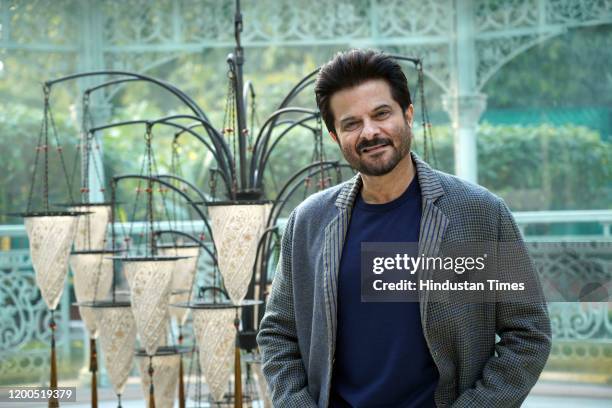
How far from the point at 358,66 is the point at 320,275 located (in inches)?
12.5

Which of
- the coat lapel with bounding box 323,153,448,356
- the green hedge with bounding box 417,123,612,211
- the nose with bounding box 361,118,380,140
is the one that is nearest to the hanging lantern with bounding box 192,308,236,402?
the coat lapel with bounding box 323,153,448,356

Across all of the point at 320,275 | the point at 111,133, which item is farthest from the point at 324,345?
the point at 111,133

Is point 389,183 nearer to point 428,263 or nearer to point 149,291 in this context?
point 428,263

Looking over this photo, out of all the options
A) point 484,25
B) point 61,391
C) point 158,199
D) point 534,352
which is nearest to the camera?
point 534,352

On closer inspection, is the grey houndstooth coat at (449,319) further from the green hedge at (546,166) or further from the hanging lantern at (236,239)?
the green hedge at (546,166)

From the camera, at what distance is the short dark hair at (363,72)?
152 cm

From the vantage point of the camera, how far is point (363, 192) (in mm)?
1566

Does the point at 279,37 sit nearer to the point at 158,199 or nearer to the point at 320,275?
the point at 158,199

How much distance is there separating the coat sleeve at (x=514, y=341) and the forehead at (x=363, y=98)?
262 mm

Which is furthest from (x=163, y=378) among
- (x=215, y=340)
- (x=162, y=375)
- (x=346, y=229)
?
(x=346, y=229)

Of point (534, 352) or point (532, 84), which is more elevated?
point (532, 84)

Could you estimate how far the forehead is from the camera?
1.51 m

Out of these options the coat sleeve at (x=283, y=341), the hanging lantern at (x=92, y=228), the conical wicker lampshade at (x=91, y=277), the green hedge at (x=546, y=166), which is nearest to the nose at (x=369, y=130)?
the coat sleeve at (x=283, y=341)

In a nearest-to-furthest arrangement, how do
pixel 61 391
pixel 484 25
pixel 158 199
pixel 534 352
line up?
pixel 534 352 < pixel 61 391 < pixel 484 25 < pixel 158 199
